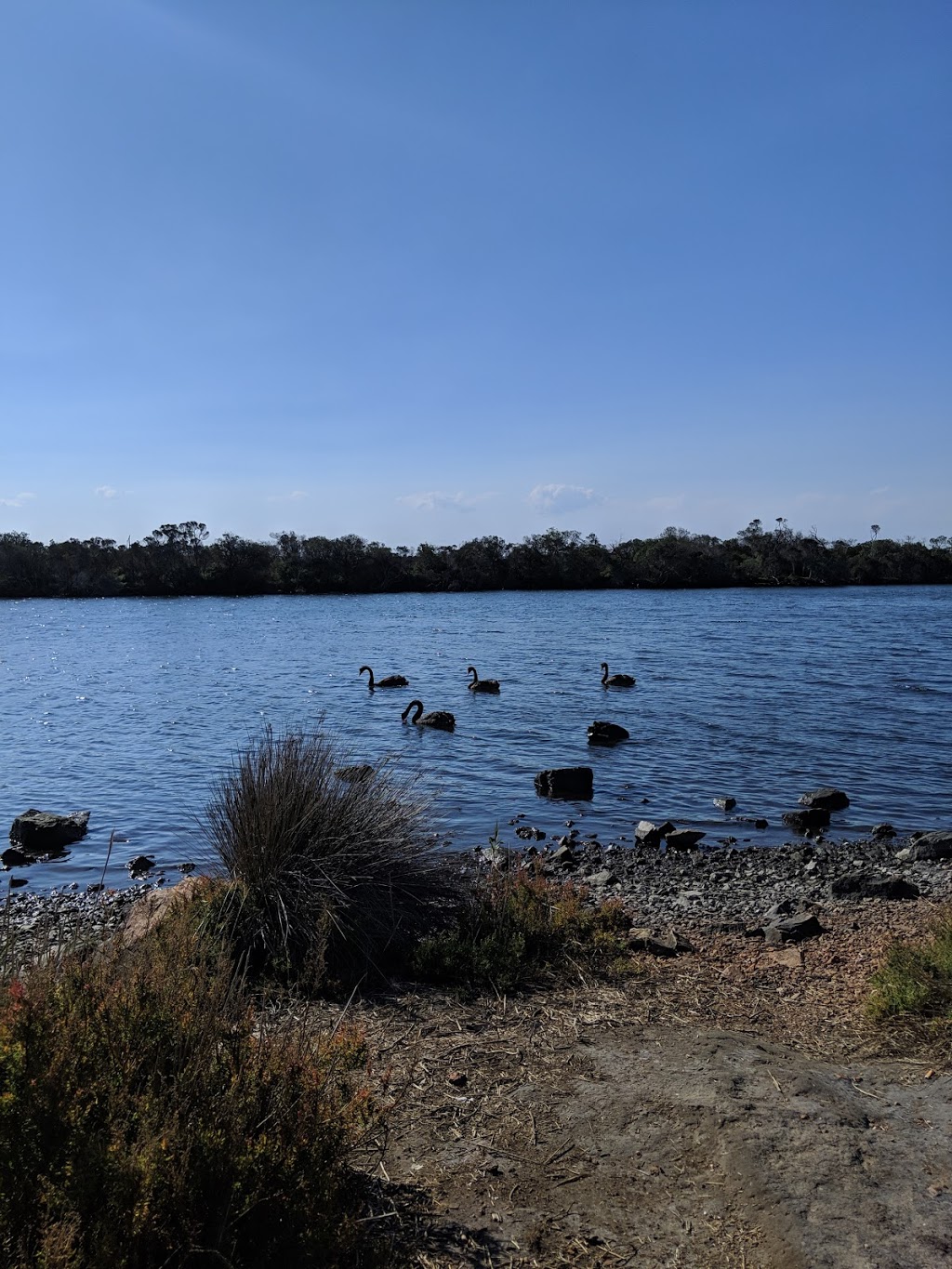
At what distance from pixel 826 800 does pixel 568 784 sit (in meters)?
4.41

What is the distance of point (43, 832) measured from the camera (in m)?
13.3

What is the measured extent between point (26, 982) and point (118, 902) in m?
6.39

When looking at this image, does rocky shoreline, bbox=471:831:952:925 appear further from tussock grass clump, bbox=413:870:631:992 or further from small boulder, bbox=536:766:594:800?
small boulder, bbox=536:766:594:800

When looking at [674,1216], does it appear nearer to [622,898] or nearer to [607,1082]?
[607,1082]

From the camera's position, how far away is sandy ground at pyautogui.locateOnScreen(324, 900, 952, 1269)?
3.35 meters

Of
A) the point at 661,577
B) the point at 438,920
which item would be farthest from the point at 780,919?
the point at 661,577

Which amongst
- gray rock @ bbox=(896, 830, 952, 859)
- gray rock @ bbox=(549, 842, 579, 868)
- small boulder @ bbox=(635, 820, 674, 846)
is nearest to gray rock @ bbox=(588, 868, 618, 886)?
gray rock @ bbox=(549, 842, 579, 868)

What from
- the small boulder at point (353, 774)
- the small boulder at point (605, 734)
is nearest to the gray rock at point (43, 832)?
the small boulder at point (353, 774)

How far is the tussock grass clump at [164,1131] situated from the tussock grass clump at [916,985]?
3478mm

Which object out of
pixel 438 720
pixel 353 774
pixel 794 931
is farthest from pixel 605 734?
pixel 353 774

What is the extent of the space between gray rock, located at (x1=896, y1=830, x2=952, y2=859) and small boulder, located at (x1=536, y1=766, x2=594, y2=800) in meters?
→ 5.47

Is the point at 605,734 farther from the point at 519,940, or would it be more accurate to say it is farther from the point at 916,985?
the point at 916,985

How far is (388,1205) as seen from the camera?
352cm

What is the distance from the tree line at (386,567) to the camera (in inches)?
4518
